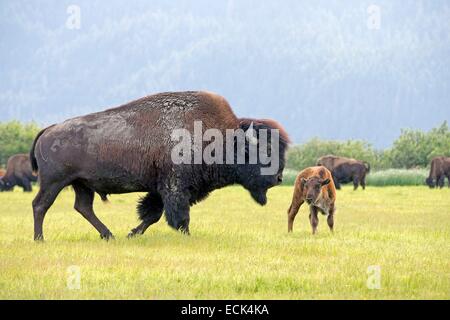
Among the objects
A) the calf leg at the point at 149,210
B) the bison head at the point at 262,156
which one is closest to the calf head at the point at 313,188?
the bison head at the point at 262,156

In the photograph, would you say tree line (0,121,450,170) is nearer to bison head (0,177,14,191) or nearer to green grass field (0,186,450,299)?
bison head (0,177,14,191)

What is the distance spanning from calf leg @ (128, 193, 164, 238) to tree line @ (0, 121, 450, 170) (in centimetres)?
5960

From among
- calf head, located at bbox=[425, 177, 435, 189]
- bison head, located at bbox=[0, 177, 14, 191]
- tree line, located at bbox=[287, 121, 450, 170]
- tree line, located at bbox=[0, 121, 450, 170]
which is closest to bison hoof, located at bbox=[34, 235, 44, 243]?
bison head, located at bbox=[0, 177, 14, 191]

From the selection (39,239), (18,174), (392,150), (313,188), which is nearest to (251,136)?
(313,188)

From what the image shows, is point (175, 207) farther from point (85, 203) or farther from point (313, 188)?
point (313, 188)

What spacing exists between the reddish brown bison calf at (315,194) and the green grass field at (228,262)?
1.53ft

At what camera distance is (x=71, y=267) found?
8.88m

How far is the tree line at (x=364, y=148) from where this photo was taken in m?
72.3

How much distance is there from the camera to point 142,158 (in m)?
12.4

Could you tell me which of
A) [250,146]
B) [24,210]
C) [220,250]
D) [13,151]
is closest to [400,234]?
[250,146]

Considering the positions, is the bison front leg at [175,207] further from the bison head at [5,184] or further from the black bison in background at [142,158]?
the bison head at [5,184]

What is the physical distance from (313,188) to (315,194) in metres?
0.12

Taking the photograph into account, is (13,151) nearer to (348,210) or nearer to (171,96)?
(348,210)

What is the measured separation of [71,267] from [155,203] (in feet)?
14.4
